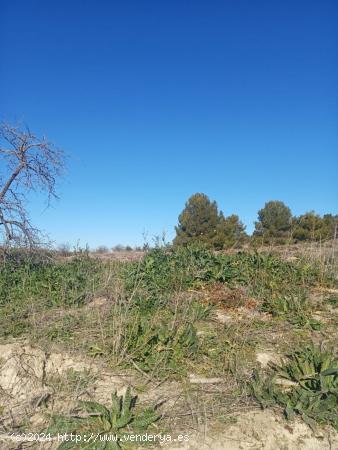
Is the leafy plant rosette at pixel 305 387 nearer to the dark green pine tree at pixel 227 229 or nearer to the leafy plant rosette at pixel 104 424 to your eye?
the leafy plant rosette at pixel 104 424

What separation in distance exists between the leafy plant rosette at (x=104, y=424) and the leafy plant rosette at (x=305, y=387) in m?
0.90

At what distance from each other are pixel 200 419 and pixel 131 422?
0.50 m

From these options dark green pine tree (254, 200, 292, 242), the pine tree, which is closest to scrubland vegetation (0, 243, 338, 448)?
dark green pine tree (254, 200, 292, 242)

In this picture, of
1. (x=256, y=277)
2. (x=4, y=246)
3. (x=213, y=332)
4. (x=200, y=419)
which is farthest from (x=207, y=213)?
(x=200, y=419)

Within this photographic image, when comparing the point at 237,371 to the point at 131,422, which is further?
the point at 237,371

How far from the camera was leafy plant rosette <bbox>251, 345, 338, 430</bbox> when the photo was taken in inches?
119

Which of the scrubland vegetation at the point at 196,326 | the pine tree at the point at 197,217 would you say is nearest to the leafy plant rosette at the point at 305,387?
the scrubland vegetation at the point at 196,326

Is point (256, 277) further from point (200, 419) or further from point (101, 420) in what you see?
point (101, 420)

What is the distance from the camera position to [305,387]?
10.7 ft

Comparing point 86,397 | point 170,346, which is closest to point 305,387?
point 170,346

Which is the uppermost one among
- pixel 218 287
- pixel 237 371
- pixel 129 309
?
pixel 218 287

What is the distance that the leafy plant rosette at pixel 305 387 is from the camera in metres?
3.02

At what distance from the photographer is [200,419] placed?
3.01 m

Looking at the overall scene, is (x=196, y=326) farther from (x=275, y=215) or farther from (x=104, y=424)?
(x=275, y=215)
